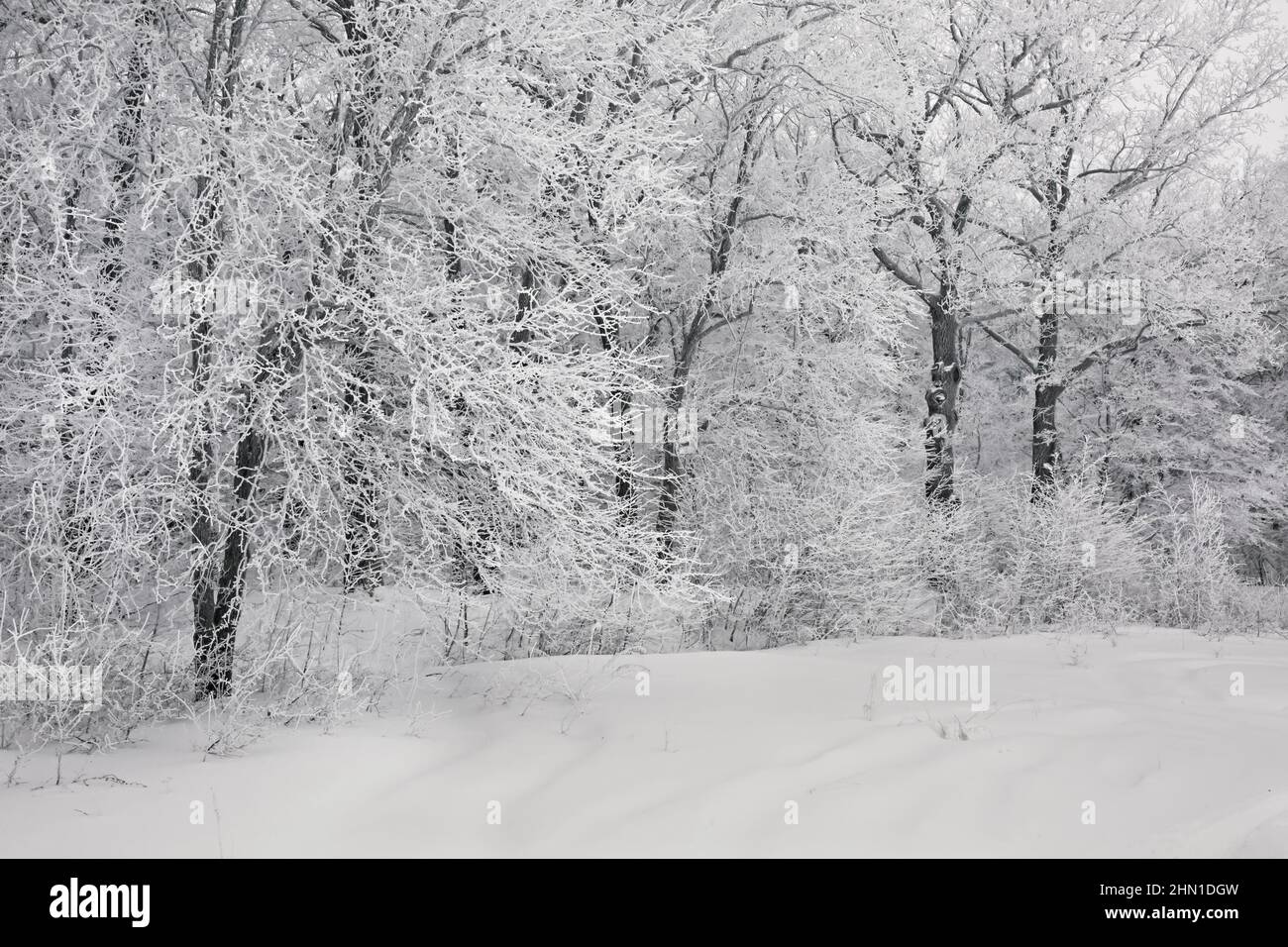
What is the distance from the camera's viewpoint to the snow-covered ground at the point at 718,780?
4.46m

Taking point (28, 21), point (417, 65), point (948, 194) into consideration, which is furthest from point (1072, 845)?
point (948, 194)

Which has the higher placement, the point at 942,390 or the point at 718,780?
the point at 942,390

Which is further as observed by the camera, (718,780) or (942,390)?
(942,390)

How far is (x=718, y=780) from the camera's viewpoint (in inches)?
209

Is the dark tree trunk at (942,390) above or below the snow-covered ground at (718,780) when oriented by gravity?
above

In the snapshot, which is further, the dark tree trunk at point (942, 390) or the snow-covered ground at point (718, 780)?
the dark tree trunk at point (942, 390)

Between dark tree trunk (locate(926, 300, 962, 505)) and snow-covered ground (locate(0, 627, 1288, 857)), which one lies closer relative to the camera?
snow-covered ground (locate(0, 627, 1288, 857))

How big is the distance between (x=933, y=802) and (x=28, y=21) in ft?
30.3

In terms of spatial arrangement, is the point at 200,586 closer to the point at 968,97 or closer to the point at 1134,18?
the point at 968,97

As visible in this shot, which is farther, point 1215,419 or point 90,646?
point 1215,419

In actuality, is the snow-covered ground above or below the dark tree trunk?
below

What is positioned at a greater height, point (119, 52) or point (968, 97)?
point (968, 97)

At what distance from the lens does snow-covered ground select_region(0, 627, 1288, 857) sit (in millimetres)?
4465

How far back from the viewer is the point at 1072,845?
13.7 feet
